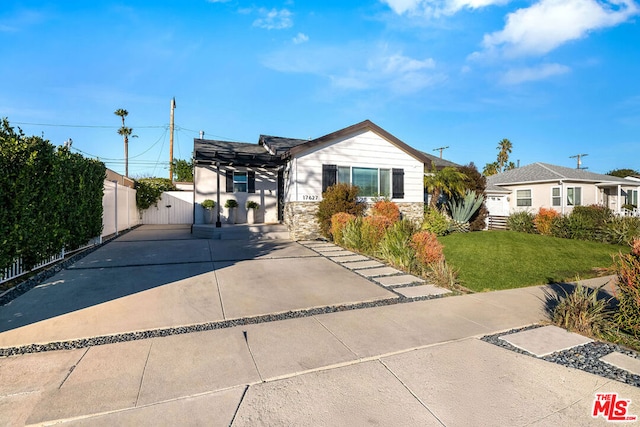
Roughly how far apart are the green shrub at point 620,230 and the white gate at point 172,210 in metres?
20.7

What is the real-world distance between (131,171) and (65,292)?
114 feet

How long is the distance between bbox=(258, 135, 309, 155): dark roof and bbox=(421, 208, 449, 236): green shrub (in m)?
7.16

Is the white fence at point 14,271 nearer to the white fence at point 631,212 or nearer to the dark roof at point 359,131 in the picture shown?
the dark roof at point 359,131

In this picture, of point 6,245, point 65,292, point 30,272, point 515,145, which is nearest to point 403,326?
point 65,292

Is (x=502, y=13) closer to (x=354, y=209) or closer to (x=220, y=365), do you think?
(x=354, y=209)

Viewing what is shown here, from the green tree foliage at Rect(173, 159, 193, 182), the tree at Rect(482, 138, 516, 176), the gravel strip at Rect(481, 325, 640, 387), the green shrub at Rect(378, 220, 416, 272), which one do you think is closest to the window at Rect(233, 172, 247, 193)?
the green shrub at Rect(378, 220, 416, 272)

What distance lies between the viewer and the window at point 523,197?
1969cm

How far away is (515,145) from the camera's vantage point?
145ft

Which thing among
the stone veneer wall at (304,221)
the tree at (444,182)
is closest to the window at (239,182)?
the stone veneer wall at (304,221)

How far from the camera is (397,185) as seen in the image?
13867mm

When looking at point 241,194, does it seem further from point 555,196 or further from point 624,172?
point 624,172

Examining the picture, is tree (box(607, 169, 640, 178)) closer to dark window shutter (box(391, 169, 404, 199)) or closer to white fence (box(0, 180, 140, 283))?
dark window shutter (box(391, 169, 404, 199))

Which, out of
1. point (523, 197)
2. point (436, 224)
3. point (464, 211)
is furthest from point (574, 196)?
point (436, 224)

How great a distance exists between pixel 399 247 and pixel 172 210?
15129 mm
